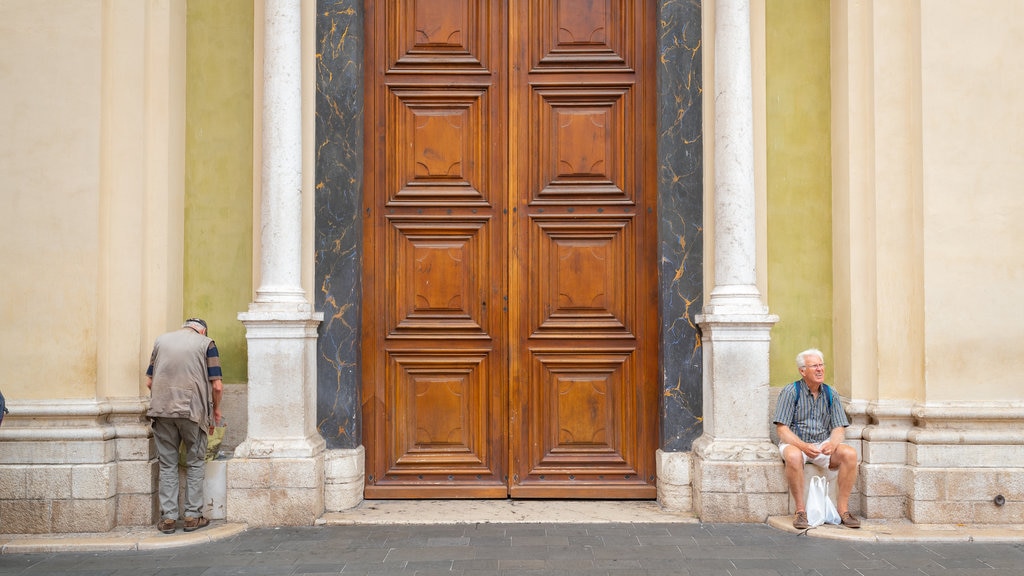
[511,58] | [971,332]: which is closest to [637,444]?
[971,332]

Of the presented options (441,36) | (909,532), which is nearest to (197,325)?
(441,36)

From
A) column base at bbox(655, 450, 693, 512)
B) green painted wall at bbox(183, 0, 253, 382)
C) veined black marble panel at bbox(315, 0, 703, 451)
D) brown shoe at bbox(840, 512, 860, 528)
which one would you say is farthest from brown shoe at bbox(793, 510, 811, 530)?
Answer: green painted wall at bbox(183, 0, 253, 382)

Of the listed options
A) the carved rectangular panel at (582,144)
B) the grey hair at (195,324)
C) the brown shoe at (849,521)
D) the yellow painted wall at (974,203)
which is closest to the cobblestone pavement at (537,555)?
the brown shoe at (849,521)

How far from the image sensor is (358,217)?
7.34m

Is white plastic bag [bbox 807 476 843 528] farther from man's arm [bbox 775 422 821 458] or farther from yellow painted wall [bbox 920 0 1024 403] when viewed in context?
yellow painted wall [bbox 920 0 1024 403]

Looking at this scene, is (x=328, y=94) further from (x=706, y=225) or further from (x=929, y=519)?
(x=929, y=519)

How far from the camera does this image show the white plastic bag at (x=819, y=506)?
6.52 meters

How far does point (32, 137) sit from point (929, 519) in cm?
693

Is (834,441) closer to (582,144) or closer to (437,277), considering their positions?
(582,144)

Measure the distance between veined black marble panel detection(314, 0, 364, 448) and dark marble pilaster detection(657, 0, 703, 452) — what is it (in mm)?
2384

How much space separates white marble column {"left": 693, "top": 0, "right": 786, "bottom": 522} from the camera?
6766 mm

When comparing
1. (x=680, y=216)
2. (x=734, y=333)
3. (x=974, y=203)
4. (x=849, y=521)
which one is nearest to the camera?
(x=849, y=521)

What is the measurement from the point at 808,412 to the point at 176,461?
4.50 m

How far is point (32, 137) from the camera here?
6734mm
